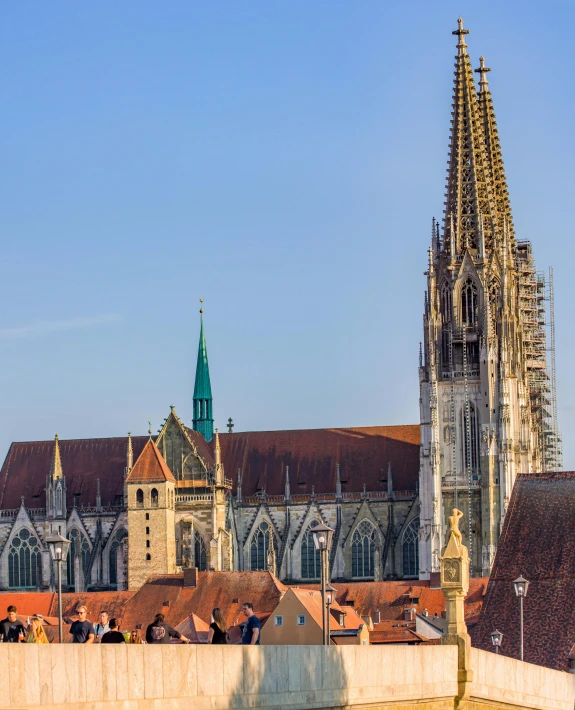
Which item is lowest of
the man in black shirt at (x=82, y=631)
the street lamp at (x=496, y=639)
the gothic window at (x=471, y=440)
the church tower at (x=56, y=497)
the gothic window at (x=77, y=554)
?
the gothic window at (x=77, y=554)

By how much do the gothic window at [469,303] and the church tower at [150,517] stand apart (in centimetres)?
1796

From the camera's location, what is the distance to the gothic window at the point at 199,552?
307 feet

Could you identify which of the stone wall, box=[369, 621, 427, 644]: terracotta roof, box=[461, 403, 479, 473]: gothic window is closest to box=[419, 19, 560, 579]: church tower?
box=[461, 403, 479, 473]: gothic window

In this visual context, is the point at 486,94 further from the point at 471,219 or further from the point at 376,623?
the point at 376,623

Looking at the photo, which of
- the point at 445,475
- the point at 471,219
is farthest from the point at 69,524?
the point at 471,219

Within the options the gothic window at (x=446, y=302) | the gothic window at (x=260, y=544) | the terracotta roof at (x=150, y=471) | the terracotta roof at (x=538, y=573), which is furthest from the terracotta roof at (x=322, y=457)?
the terracotta roof at (x=538, y=573)

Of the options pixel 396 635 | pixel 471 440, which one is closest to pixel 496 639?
pixel 396 635

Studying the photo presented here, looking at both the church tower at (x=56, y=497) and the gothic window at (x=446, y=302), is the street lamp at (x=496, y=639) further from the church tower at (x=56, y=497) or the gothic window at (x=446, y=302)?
the church tower at (x=56, y=497)

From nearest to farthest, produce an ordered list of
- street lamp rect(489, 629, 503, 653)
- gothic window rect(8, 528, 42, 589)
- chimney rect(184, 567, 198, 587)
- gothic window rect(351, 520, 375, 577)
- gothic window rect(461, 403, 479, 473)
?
street lamp rect(489, 629, 503, 653) < chimney rect(184, 567, 198, 587) < gothic window rect(461, 403, 479, 473) < gothic window rect(351, 520, 375, 577) < gothic window rect(8, 528, 42, 589)

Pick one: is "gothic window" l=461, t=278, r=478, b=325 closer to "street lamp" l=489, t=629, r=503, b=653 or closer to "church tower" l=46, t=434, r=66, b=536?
"church tower" l=46, t=434, r=66, b=536

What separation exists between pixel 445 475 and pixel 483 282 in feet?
34.3

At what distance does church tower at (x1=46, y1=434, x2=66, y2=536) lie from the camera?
9844 centimetres

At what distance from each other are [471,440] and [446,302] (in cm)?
769

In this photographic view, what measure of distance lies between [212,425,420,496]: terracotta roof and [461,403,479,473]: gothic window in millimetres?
7159
